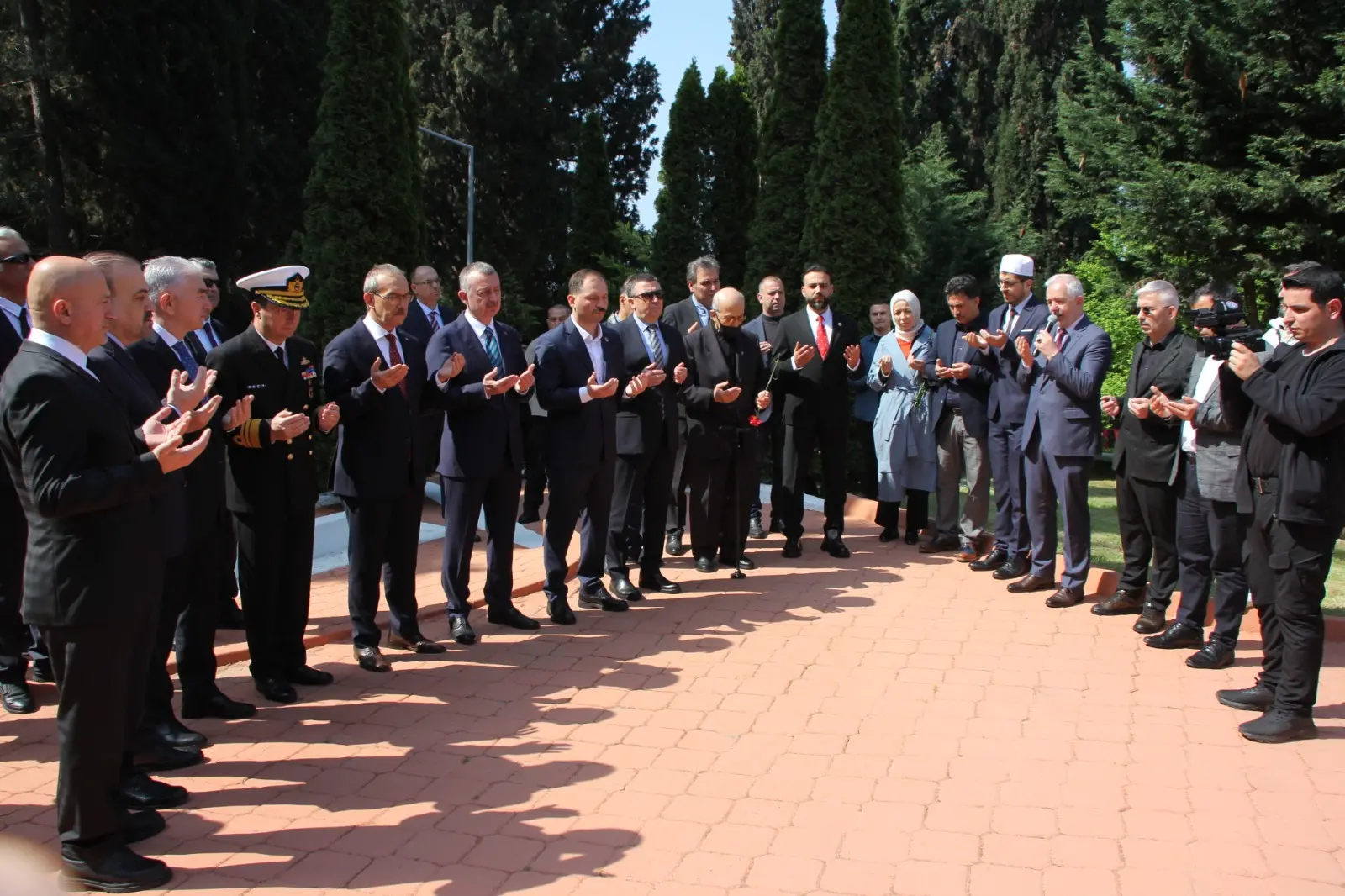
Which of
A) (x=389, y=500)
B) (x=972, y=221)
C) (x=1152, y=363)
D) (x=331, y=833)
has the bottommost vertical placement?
(x=331, y=833)

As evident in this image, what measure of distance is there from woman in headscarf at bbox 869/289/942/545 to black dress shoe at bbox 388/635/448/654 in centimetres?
409

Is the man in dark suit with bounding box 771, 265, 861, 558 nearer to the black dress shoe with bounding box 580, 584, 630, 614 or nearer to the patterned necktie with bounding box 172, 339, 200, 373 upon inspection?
the black dress shoe with bounding box 580, 584, 630, 614

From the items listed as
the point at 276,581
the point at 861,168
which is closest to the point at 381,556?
the point at 276,581

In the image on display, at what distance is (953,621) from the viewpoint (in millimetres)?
6949

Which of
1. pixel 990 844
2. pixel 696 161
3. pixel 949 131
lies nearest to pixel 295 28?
pixel 696 161

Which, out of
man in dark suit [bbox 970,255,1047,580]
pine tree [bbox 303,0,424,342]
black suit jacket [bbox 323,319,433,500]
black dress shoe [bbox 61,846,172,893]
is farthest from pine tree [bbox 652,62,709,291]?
black dress shoe [bbox 61,846,172,893]

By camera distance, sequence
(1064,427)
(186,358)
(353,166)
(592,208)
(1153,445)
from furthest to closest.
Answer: (592,208) < (353,166) < (1064,427) < (1153,445) < (186,358)

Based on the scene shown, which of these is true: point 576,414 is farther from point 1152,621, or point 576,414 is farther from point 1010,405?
point 1152,621

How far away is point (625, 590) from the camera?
7.43 m

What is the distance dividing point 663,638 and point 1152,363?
10.9ft

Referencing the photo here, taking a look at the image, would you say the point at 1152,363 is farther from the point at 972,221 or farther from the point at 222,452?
the point at 972,221

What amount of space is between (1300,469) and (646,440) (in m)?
3.93

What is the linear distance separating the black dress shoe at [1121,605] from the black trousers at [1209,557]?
46 cm

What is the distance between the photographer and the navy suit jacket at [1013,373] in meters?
7.77
